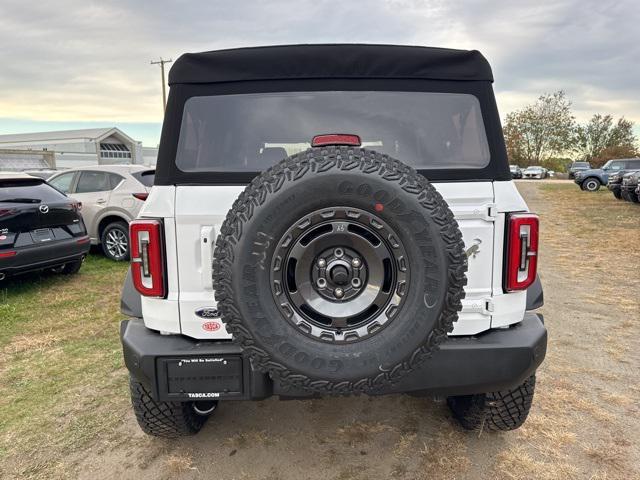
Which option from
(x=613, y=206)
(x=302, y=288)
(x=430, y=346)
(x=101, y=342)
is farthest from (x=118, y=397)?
(x=613, y=206)

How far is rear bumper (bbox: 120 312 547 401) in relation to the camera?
2.11m

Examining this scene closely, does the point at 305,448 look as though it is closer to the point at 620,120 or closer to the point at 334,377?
the point at 334,377

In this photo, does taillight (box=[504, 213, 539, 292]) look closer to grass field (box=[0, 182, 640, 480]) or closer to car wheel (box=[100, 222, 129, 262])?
grass field (box=[0, 182, 640, 480])

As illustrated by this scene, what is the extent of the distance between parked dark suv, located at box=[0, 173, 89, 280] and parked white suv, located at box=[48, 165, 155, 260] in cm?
113

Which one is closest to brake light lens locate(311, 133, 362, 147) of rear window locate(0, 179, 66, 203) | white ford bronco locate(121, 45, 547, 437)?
white ford bronco locate(121, 45, 547, 437)

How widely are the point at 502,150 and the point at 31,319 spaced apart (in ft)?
16.3

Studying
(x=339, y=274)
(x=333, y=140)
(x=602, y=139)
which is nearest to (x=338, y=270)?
(x=339, y=274)

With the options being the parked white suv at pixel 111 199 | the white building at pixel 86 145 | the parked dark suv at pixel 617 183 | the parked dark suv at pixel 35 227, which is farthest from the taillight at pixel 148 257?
the white building at pixel 86 145

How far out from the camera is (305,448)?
8.92ft

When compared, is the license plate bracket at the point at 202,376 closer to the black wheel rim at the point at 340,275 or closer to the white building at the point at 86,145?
the black wheel rim at the point at 340,275

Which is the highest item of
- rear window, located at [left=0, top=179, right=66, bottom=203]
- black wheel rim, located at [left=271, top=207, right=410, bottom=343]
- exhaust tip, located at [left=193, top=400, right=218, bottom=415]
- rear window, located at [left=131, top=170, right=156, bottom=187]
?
rear window, located at [left=131, top=170, right=156, bottom=187]

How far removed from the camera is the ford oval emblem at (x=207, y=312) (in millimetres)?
2180

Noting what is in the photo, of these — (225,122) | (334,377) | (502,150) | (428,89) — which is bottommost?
(334,377)

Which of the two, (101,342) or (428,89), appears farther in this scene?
(101,342)
